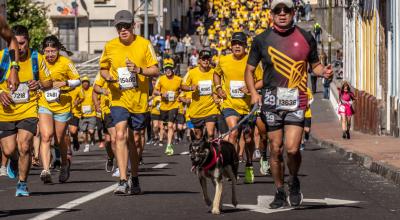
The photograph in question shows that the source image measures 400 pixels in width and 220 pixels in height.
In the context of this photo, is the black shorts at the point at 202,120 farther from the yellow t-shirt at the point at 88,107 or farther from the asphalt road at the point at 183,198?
the yellow t-shirt at the point at 88,107

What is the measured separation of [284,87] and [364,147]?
636 inches

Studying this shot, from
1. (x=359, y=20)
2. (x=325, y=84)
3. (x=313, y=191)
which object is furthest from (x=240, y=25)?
(x=313, y=191)

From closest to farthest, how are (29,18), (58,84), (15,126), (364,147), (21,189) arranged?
(21,189) → (15,126) → (58,84) → (364,147) → (29,18)

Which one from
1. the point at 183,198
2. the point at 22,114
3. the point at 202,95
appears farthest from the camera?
the point at 202,95

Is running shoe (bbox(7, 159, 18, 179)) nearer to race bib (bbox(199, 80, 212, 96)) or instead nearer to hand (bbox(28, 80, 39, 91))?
hand (bbox(28, 80, 39, 91))

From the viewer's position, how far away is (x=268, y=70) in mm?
14414

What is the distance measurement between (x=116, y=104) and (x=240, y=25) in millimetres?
79960

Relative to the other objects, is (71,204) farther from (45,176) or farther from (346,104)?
(346,104)

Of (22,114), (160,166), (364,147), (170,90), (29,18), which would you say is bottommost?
(364,147)

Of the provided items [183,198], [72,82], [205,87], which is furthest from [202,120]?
[183,198]

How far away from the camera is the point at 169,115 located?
3581 cm

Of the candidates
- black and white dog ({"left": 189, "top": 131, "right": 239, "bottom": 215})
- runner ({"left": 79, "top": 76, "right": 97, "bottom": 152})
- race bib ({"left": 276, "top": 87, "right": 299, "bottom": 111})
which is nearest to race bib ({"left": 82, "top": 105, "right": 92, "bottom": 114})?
runner ({"left": 79, "top": 76, "right": 97, "bottom": 152})

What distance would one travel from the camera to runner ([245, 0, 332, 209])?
14.3 meters

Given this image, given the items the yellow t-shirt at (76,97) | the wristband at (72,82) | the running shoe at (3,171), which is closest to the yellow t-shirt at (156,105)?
the yellow t-shirt at (76,97)
